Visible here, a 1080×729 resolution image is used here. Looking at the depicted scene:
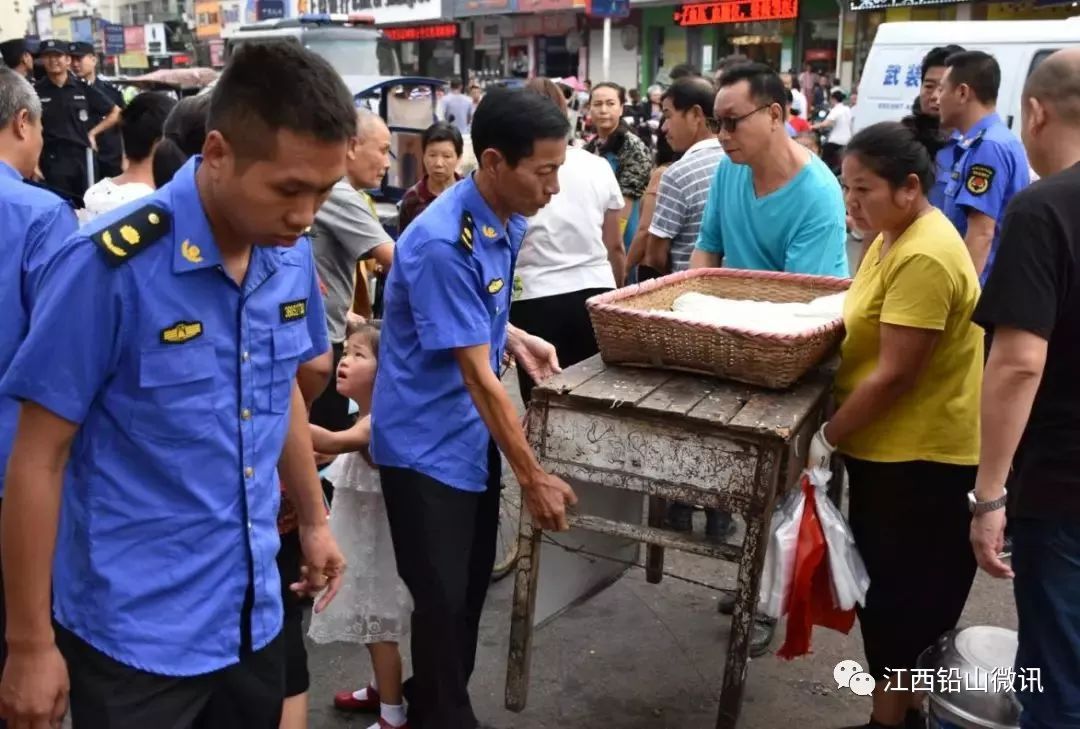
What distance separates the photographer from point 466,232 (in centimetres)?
246

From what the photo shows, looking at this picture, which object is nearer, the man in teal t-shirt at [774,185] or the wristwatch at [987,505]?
the wristwatch at [987,505]

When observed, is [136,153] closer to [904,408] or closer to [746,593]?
[746,593]

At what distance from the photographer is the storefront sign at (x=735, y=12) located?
20.7 meters

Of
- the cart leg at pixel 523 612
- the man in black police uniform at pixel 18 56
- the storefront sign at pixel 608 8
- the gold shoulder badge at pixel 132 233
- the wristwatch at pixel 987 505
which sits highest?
the storefront sign at pixel 608 8

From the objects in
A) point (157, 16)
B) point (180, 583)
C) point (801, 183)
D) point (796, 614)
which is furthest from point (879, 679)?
point (157, 16)

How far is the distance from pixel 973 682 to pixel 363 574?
162 cm

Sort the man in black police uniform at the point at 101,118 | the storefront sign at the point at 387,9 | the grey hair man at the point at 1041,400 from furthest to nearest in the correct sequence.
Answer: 1. the storefront sign at the point at 387,9
2. the man in black police uniform at the point at 101,118
3. the grey hair man at the point at 1041,400

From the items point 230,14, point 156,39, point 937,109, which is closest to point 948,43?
Answer: point 937,109

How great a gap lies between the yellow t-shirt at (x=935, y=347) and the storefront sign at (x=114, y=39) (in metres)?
43.8

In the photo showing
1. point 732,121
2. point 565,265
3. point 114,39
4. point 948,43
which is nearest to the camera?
point 732,121

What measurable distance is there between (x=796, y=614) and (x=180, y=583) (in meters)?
1.70

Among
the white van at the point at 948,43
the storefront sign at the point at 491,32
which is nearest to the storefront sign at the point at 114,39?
the storefront sign at the point at 491,32

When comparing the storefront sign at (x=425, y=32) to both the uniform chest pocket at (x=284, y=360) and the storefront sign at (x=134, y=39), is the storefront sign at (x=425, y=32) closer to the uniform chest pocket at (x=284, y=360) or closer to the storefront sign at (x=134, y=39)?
the storefront sign at (x=134, y=39)

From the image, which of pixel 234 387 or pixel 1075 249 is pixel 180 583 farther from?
pixel 1075 249
